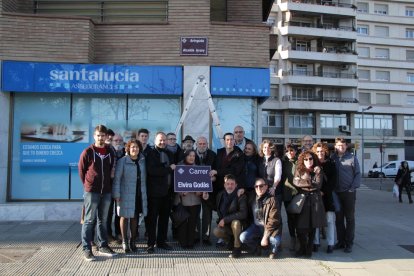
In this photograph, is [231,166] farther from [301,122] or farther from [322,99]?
[322,99]

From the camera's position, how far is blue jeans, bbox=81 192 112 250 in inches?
265

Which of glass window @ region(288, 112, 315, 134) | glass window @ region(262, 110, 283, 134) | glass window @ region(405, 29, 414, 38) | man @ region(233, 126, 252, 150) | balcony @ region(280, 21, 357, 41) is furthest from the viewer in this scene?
glass window @ region(405, 29, 414, 38)

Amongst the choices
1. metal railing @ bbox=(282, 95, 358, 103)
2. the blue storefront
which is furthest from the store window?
metal railing @ bbox=(282, 95, 358, 103)

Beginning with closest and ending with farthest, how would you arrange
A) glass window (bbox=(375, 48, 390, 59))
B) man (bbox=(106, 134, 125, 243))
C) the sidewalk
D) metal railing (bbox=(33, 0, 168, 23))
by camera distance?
1. the sidewalk
2. man (bbox=(106, 134, 125, 243))
3. metal railing (bbox=(33, 0, 168, 23))
4. glass window (bbox=(375, 48, 390, 59))

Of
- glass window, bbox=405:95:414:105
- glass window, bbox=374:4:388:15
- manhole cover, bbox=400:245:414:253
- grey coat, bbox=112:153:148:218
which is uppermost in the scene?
glass window, bbox=374:4:388:15

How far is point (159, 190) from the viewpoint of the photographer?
721 centimetres

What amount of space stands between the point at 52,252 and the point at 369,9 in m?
58.0

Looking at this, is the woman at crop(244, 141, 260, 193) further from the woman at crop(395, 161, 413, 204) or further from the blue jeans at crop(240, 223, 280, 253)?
the woman at crop(395, 161, 413, 204)

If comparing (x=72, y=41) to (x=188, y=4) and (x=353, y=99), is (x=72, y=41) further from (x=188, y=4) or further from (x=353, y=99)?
(x=353, y=99)

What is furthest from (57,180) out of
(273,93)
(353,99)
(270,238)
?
(353,99)

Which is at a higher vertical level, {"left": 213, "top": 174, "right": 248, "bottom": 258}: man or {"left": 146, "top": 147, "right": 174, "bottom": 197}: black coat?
{"left": 146, "top": 147, "right": 174, "bottom": 197}: black coat

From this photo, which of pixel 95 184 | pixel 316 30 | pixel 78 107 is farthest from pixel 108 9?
pixel 316 30

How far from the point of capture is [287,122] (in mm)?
51500

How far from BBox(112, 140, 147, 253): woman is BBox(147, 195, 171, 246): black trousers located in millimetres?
182
